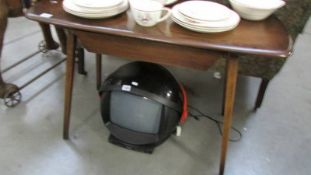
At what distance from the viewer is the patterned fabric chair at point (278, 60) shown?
4.22 feet

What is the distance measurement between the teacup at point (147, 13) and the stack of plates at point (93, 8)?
77mm

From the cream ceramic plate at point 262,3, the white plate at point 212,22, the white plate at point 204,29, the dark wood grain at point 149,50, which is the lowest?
the dark wood grain at point 149,50

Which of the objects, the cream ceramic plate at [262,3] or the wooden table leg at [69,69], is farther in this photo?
the wooden table leg at [69,69]

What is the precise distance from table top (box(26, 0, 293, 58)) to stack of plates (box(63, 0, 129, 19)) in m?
0.02

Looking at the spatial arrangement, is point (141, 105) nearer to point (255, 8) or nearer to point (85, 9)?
→ point (85, 9)

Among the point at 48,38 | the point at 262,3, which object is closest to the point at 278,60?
the point at 262,3

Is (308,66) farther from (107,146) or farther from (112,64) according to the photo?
(107,146)

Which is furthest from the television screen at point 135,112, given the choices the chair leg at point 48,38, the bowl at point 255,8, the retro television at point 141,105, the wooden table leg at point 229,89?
the chair leg at point 48,38

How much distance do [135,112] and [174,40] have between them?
1.65ft

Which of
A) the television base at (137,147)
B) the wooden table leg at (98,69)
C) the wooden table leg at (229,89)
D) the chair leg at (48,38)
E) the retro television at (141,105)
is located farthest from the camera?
the chair leg at (48,38)

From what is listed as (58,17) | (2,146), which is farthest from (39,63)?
(58,17)

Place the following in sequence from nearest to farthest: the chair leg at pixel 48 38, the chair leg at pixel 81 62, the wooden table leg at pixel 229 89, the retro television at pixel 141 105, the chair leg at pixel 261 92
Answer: the wooden table leg at pixel 229 89
the retro television at pixel 141 105
the chair leg at pixel 261 92
the chair leg at pixel 81 62
the chair leg at pixel 48 38

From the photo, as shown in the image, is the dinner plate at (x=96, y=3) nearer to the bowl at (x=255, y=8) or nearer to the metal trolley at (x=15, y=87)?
the bowl at (x=255, y=8)

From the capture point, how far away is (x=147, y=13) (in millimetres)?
985
